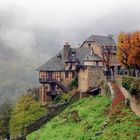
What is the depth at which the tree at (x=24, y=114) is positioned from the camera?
7825 centimetres

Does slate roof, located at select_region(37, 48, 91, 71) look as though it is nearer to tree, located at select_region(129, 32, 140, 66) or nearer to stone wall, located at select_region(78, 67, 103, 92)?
stone wall, located at select_region(78, 67, 103, 92)

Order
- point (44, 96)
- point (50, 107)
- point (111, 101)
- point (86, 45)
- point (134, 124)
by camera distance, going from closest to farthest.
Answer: point (134, 124)
point (111, 101)
point (50, 107)
point (44, 96)
point (86, 45)

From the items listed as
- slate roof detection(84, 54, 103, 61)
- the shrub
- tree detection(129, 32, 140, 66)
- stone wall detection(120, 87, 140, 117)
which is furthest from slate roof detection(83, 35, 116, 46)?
the shrub

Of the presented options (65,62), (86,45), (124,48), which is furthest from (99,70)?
(86,45)

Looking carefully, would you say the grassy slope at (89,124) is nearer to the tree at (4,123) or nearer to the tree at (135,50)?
the tree at (135,50)

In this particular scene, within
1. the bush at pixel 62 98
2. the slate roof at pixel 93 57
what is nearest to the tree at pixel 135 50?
the bush at pixel 62 98

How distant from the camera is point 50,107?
7506cm

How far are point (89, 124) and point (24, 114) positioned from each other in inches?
1033

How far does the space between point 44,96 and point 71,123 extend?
89.7 feet

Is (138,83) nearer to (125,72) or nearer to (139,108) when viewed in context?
(139,108)

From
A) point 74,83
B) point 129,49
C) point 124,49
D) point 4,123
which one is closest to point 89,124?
point 129,49

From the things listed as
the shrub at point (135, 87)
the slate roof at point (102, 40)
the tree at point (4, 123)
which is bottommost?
the tree at point (4, 123)

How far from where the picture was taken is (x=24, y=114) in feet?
260

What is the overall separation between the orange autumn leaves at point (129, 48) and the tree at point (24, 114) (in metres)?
17.2
